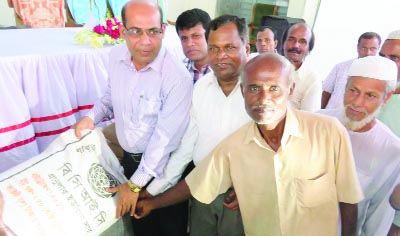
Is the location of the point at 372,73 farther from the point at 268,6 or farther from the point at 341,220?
the point at 268,6

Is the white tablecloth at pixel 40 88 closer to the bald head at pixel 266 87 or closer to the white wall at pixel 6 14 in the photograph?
the bald head at pixel 266 87

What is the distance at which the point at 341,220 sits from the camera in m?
1.16

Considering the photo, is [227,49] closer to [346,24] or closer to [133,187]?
[133,187]

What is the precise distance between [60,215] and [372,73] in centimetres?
138

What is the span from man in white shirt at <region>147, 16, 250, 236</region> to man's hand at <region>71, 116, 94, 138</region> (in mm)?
411

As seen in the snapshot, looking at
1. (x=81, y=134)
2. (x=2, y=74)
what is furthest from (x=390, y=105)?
(x=2, y=74)

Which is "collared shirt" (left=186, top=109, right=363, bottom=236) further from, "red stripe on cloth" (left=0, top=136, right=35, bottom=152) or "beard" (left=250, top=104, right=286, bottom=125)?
"red stripe on cloth" (left=0, top=136, right=35, bottom=152)

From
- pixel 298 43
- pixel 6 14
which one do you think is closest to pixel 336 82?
pixel 298 43

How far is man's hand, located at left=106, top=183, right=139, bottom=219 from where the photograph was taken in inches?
48.9

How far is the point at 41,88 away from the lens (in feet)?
6.68

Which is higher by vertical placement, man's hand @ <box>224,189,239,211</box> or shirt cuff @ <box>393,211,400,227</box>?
shirt cuff @ <box>393,211,400,227</box>

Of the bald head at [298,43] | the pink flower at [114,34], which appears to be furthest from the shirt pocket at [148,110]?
the pink flower at [114,34]

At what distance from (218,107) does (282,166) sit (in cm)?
38

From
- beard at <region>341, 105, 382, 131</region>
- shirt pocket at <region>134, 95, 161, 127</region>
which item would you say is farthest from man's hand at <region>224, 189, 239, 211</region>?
beard at <region>341, 105, 382, 131</region>
